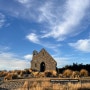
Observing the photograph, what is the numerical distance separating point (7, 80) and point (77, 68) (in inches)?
611

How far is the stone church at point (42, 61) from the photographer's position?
5176cm

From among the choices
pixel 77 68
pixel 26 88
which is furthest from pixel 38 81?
pixel 77 68

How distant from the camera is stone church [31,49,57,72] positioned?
51759 millimetres

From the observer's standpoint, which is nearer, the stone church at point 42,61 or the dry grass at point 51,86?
the dry grass at point 51,86

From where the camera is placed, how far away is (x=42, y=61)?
5306cm

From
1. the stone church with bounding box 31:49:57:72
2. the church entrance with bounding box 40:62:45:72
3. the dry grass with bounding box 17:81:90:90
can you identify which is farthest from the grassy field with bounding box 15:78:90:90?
the church entrance with bounding box 40:62:45:72

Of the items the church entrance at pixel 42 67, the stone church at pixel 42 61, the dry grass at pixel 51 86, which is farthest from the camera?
the church entrance at pixel 42 67

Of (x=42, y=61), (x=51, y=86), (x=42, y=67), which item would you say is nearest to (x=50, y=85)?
(x=51, y=86)

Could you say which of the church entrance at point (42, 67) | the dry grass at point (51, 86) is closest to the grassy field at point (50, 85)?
the dry grass at point (51, 86)

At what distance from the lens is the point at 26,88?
3219 centimetres

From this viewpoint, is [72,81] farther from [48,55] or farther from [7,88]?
[48,55]

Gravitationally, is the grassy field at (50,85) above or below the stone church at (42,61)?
below

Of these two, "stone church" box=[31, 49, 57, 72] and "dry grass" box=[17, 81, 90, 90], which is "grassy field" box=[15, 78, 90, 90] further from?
"stone church" box=[31, 49, 57, 72]

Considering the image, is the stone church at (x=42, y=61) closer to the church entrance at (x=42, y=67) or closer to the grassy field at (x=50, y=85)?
the church entrance at (x=42, y=67)
